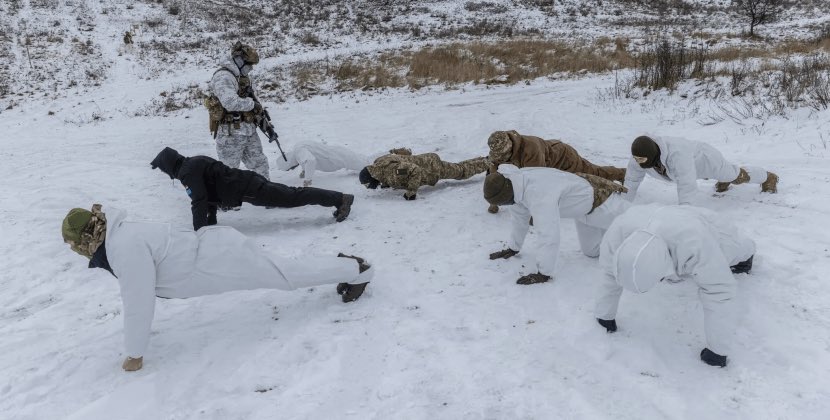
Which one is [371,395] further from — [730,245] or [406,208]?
[406,208]

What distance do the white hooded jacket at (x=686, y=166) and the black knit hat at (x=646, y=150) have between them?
0.08 m

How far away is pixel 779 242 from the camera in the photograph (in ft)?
13.8

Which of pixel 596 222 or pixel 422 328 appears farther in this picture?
pixel 596 222

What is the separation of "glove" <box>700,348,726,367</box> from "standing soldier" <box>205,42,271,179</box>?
18.0 feet

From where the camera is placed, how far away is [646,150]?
14.9 ft

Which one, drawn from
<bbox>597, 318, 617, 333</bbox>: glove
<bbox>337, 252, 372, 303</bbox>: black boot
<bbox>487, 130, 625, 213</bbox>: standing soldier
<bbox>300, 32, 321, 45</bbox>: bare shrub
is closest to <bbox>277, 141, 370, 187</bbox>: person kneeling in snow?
<bbox>487, 130, 625, 213</bbox>: standing soldier

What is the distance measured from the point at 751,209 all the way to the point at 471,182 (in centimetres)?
325

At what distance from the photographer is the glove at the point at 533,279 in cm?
406

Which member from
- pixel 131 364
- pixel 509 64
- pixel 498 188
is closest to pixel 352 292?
pixel 498 188

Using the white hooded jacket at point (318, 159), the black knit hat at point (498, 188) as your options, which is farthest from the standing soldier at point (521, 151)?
the white hooded jacket at point (318, 159)

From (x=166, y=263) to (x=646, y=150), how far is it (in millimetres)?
4097

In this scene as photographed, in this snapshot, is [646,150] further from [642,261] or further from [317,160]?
[317,160]

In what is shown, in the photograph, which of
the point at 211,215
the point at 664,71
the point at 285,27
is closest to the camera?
the point at 211,215

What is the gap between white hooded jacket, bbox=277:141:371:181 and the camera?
6832 millimetres
